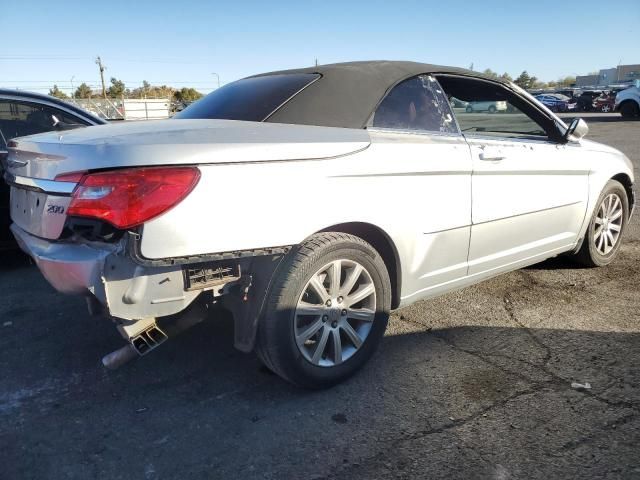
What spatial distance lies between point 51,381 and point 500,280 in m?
3.46

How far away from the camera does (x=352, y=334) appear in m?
2.91

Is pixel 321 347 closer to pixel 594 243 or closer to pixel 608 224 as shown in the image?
pixel 594 243

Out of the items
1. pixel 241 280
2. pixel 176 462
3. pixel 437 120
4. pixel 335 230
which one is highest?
pixel 437 120

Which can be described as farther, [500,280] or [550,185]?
[500,280]

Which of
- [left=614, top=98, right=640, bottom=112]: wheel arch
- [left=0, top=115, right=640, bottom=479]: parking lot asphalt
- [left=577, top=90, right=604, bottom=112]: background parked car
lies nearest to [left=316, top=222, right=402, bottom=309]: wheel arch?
[left=0, top=115, right=640, bottom=479]: parking lot asphalt

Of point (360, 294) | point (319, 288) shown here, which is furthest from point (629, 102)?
point (319, 288)

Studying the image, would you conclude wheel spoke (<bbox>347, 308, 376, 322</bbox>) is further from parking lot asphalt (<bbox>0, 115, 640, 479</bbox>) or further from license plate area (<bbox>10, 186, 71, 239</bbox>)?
license plate area (<bbox>10, 186, 71, 239</bbox>)

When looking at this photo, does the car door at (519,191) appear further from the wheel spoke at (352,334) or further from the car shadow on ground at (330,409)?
the wheel spoke at (352,334)

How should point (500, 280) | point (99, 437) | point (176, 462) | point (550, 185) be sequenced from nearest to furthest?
point (176, 462), point (99, 437), point (550, 185), point (500, 280)

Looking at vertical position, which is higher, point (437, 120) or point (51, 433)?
point (437, 120)

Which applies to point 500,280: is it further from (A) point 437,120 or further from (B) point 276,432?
(B) point 276,432

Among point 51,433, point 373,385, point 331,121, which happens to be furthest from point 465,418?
point 51,433

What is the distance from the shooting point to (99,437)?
2.48 metres

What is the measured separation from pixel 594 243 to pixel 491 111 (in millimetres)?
1524
